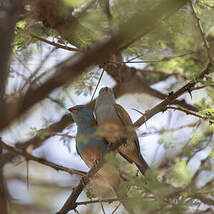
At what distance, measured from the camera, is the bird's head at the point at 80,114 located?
14.2 feet

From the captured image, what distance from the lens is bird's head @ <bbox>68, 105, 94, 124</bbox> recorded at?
433 centimetres

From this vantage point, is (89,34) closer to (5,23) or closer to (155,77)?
(5,23)

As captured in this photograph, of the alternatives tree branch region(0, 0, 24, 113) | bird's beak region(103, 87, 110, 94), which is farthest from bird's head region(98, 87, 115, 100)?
tree branch region(0, 0, 24, 113)

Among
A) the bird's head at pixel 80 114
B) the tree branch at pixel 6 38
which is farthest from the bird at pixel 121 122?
the tree branch at pixel 6 38

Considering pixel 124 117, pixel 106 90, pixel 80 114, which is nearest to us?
pixel 124 117

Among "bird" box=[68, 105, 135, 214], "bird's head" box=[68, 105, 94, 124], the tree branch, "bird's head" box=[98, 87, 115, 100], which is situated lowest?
the tree branch

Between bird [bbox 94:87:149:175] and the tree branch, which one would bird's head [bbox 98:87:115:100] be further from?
the tree branch

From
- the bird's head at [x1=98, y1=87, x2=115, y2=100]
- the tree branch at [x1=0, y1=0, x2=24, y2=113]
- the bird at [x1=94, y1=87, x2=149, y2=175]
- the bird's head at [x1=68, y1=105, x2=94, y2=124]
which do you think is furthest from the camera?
the bird's head at [x1=98, y1=87, x2=115, y2=100]

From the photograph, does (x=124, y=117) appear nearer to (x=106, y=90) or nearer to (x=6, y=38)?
(x=106, y=90)

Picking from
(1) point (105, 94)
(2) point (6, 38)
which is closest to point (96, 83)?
(1) point (105, 94)

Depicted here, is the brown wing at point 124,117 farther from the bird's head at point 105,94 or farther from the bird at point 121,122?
the bird's head at point 105,94

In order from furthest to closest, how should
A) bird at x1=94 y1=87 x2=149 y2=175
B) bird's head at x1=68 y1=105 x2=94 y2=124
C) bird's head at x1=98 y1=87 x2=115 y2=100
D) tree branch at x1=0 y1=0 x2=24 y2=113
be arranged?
1. bird's head at x1=98 y1=87 x2=115 y2=100
2. bird's head at x1=68 y1=105 x2=94 y2=124
3. bird at x1=94 y1=87 x2=149 y2=175
4. tree branch at x1=0 y1=0 x2=24 y2=113

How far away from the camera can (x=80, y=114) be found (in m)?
4.38

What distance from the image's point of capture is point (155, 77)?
19.9 feet
